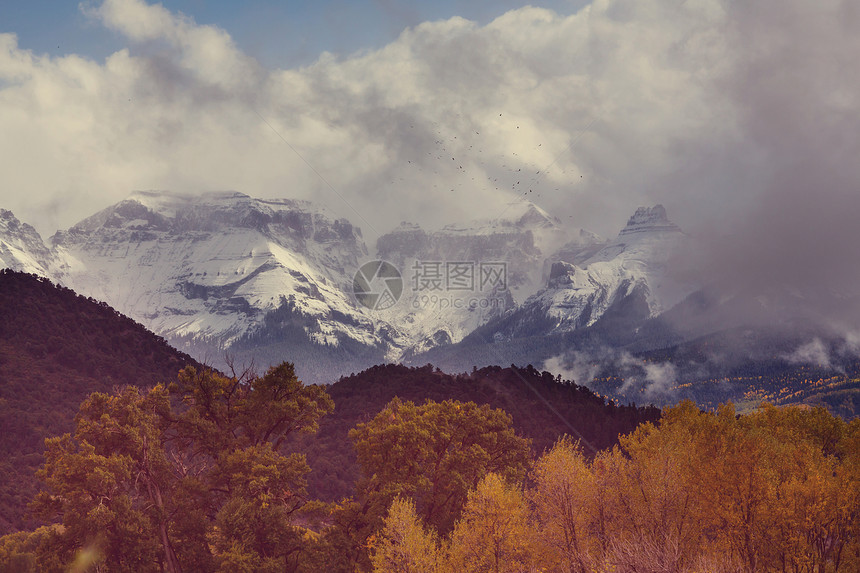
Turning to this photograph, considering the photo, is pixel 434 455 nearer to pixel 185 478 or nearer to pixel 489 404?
pixel 185 478

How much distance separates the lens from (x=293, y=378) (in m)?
62.1

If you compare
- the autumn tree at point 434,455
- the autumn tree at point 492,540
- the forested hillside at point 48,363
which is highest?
the forested hillside at point 48,363

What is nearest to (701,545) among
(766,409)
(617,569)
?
(617,569)

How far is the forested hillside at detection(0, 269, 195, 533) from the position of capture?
291 ft

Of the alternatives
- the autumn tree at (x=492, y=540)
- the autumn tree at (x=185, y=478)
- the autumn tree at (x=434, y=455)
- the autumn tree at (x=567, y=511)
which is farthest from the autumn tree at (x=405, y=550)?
the autumn tree at (x=567, y=511)

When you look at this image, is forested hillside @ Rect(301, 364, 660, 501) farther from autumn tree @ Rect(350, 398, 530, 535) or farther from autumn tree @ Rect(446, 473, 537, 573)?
autumn tree @ Rect(446, 473, 537, 573)

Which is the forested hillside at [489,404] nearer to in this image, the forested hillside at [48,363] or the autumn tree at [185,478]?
the forested hillside at [48,363]

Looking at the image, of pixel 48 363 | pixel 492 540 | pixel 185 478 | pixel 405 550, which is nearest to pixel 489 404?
pixel 492 540

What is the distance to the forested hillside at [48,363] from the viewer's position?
291ft

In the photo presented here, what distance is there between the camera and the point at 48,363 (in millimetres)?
118438

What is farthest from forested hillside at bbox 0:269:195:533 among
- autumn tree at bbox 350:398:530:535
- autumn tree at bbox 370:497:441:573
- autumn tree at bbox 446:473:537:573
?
autumn tree at bbox 446:473:537:573

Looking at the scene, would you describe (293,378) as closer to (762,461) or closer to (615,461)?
(615,461)

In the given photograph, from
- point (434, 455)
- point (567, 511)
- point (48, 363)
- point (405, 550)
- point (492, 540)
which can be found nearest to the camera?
point (405, 550)

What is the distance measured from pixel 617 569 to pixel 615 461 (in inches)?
823
